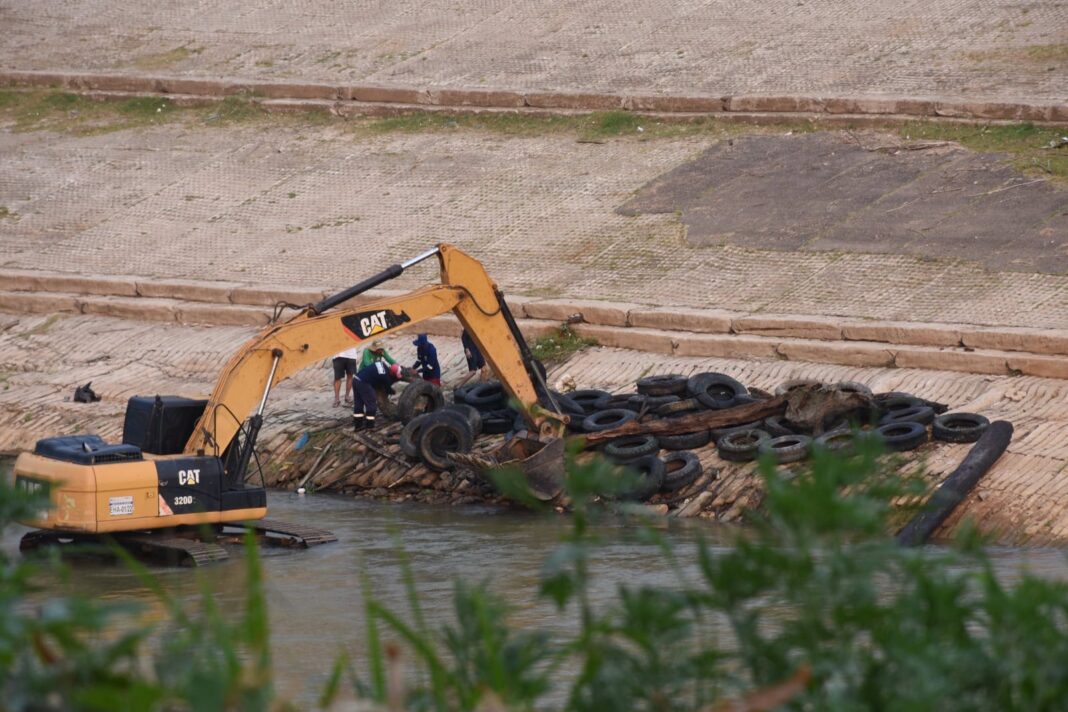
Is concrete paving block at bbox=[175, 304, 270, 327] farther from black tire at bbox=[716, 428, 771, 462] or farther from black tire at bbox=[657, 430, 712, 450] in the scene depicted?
black tire at bbox=[716, 428, 771, 462]

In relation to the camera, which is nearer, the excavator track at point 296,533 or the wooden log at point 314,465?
the excavator track at point 296,533

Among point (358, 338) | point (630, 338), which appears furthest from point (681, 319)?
point (358, 338)

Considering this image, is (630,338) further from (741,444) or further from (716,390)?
(741,444)

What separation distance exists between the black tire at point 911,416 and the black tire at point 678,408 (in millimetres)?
1882

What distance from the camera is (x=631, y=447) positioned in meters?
16.4

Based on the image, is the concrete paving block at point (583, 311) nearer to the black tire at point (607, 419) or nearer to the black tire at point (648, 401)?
the black tire at point (648, 401)

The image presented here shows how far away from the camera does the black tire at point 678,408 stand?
1692 cm

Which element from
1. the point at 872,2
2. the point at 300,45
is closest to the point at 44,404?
the point at 300,45

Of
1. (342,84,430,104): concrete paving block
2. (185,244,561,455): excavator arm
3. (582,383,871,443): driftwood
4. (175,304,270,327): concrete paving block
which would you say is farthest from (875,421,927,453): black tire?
(342,84,430,104): concrete paving block

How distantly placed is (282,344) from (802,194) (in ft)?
30.3

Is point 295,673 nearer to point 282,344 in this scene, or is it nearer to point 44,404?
point 282,344

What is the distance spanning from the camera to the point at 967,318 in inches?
708

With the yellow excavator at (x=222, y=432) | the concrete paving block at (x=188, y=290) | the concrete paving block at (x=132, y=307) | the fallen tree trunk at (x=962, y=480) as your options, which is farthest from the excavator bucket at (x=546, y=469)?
the concrete paving block at (x=132, y=307)

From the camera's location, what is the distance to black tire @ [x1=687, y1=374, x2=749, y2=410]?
55.2 ft
